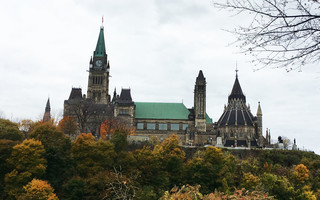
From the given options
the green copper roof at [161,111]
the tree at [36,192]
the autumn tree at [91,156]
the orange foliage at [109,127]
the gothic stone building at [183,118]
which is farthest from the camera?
the green copper roof at [161,111]

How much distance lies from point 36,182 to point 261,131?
163 ft

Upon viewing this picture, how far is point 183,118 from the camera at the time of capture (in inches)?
2867

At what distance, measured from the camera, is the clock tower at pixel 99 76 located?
81.9 m

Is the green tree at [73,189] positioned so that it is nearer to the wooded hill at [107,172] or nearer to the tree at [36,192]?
the wooded hill at [107,172]

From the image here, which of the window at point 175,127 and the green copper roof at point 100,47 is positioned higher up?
the green copper roof at point 100,47

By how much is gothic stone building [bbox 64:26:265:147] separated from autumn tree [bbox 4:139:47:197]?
26456 millimetres

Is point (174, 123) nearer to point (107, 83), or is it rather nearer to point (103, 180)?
point (107, 83)

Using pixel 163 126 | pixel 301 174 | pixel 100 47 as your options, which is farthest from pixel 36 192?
pixel 100 47

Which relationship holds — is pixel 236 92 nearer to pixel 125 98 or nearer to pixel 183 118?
pixel 183 118

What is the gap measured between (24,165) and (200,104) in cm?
4534

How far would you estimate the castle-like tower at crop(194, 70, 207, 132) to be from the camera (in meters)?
70.4

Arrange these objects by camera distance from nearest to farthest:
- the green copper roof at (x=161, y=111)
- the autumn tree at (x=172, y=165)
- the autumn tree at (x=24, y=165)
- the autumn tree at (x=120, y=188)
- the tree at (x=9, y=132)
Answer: the autumn tree at (x=120, y=188) < the autumn tree at (x=24, y=165) < the autumn tree at (x=172, y=165) < the tree at (x=9, y=132) < the green copper roof at (x=161, y=111)

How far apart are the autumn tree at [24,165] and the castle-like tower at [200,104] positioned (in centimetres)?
4174

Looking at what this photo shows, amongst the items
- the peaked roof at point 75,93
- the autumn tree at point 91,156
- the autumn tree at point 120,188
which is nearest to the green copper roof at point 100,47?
the peaked roof at point 75,93
